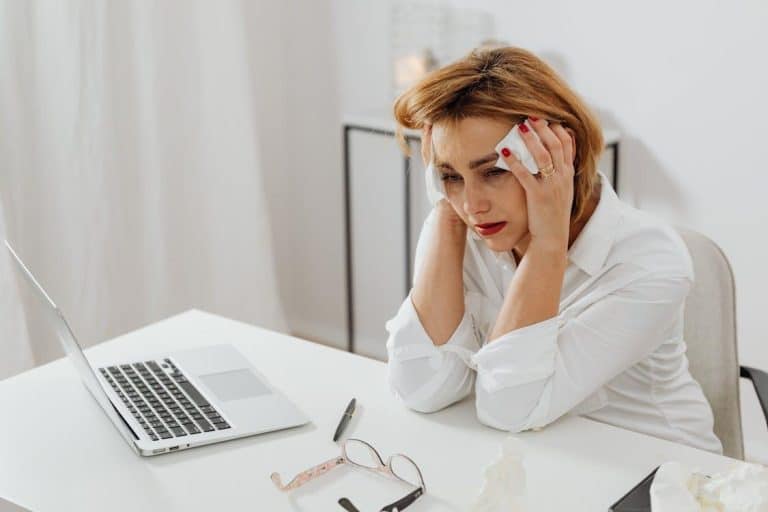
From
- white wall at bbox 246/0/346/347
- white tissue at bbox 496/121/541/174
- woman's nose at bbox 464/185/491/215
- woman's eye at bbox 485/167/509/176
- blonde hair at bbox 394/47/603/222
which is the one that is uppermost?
blonde hair at bbox 394/47/603/222

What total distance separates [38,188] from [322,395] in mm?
1265

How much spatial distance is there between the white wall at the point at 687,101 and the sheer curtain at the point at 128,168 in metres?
0.84

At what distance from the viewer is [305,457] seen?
4.50ft

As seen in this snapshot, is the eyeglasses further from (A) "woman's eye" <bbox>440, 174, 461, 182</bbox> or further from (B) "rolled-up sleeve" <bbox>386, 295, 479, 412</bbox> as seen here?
(A) "woman's eye" <bbox>440, 174, 461, 182</bbox>

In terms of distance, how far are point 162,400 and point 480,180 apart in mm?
542

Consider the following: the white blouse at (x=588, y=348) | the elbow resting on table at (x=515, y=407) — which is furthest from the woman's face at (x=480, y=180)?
the elbow resting on table at (x=515, y=407)

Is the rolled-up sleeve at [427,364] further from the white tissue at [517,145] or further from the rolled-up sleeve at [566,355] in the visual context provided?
the white tissue at [517,145]

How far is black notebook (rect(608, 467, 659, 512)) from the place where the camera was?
46.0 inches

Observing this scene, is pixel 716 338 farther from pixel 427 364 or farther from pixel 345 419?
pixel 345 419

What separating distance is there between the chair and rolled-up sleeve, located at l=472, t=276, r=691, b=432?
0.28m

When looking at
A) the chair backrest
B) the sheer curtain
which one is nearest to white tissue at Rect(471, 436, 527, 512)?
the chair backrest

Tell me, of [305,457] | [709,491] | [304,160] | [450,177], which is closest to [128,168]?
[304,160]

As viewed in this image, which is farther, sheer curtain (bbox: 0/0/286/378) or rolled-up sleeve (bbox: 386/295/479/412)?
sheer curtain (bbox: 0/0/286/378)

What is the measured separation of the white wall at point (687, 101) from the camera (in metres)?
2.51
